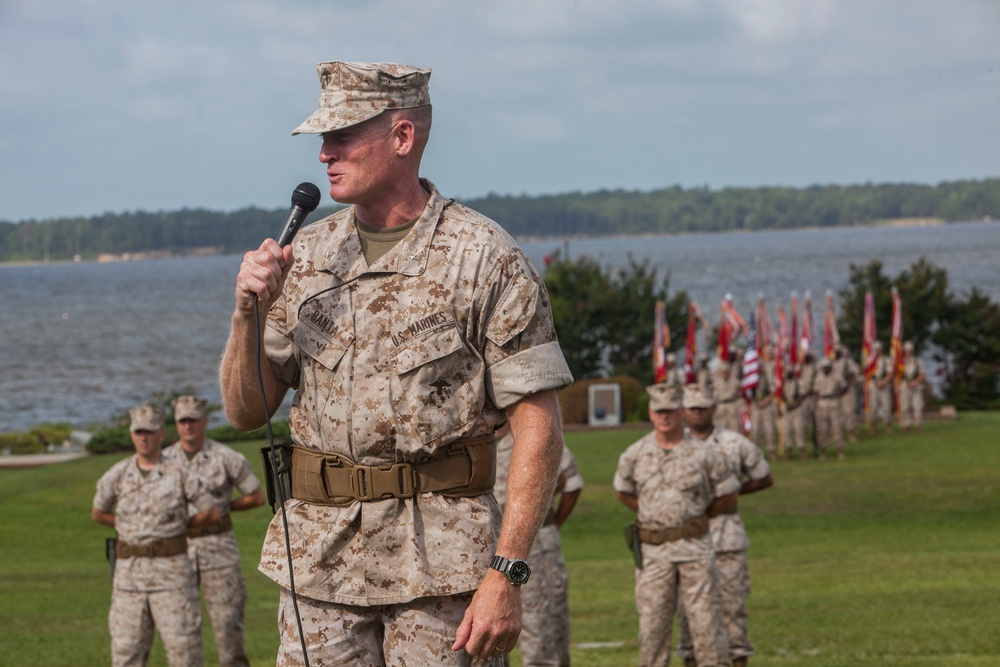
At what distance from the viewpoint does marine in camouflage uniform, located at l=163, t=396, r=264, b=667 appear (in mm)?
12672

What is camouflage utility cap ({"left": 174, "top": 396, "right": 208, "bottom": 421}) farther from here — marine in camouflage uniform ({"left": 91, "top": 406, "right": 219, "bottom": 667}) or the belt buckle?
the belt buckle

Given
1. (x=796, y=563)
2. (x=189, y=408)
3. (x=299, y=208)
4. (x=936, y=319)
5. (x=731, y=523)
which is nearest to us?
(x=299, y=208)

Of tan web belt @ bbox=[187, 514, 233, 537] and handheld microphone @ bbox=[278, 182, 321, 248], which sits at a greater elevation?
handheld microphone @ bbox=[278, 182, 321, 248]

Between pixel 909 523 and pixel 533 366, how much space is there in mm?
20619

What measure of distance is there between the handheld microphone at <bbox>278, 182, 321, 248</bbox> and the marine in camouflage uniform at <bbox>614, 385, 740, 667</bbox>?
7410 millimetres

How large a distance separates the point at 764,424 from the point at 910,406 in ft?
18.7

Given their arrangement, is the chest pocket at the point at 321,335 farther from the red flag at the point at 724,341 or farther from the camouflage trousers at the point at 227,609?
the red flag at the point at 724,341

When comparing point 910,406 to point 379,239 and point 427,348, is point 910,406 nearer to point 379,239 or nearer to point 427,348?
point 379,239

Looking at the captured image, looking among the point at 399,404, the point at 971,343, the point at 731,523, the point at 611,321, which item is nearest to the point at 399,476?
the point at 399,404

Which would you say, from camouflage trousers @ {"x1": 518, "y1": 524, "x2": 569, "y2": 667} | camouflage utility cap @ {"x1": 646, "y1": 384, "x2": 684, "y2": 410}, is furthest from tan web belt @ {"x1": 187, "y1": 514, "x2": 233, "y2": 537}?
camouflage utility cap @ {"x1": 646, "y1": 384, "x2": 684, "y2": 410}

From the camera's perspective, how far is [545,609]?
38.1 ft

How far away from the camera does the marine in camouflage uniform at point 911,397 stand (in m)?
35.9

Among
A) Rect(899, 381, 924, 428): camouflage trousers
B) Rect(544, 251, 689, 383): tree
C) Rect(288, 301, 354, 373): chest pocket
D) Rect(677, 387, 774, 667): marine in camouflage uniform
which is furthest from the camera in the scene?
Rect(544, 251, 689, 383): tree

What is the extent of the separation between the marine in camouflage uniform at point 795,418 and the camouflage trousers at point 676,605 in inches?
806
